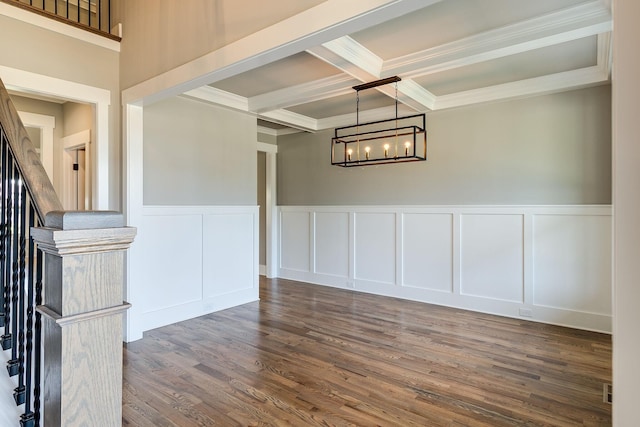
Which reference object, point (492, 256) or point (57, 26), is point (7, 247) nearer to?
point (57, 26)

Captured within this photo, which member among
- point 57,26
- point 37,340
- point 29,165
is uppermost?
point 57,26

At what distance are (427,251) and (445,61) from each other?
2.48 meters

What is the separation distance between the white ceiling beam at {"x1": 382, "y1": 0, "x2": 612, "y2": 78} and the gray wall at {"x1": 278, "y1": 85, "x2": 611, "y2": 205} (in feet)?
4.53

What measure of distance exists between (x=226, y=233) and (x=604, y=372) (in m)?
3.91

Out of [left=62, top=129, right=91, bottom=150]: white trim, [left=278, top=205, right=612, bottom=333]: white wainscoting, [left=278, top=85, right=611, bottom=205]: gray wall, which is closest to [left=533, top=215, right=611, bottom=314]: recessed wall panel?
[left=278, top=205, right=612, bottom=333]: white wainscoting

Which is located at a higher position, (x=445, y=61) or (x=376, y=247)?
(x=445, y=61)

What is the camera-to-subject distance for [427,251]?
4812 mm

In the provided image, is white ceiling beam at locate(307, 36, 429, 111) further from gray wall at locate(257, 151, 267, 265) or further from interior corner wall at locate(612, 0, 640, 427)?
gray wall at locate(257, 151, 267, 265)

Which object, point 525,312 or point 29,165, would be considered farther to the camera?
point 525,312

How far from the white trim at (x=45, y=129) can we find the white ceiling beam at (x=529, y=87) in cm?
505

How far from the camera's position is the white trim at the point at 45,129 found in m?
4.66

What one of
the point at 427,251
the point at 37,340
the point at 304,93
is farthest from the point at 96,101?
the point at 427,251

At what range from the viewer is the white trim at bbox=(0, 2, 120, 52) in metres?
2.90

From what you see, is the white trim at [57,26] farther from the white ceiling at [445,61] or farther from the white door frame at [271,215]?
the white door frame at [271,215]
